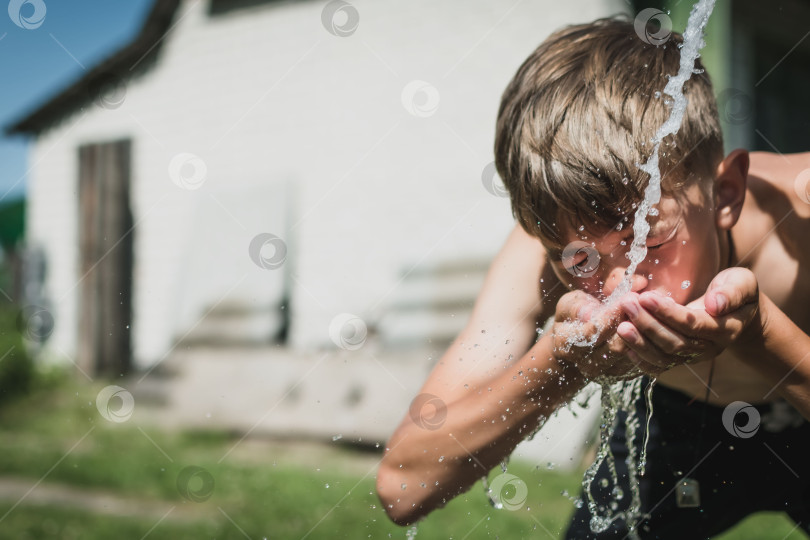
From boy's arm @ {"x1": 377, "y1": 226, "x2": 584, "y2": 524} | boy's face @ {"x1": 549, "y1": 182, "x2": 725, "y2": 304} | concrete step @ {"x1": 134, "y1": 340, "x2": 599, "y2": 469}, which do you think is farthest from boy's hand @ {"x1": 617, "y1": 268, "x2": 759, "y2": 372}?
concrete step @ {"x1": 134, "y1": 340, "x2": 599, "y2": 469}

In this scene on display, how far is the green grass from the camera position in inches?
142

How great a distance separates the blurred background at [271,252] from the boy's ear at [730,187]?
6.72 ft

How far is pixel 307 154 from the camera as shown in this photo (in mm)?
7191

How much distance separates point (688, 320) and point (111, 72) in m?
8.42

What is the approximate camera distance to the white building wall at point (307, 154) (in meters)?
6.00

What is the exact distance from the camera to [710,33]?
5.19 metres

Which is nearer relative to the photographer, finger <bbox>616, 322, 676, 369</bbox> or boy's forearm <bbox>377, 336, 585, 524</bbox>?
finger <bbox>616, 322, 676, 369</bbox>

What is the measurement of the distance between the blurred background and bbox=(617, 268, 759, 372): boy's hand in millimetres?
2150

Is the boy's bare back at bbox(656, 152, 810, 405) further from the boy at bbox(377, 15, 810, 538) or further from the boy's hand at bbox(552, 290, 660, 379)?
the boy's hand at bbox(552, 290, 660, 379)

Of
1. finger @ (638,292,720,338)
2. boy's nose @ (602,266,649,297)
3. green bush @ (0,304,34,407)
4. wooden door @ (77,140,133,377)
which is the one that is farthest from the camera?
wooden door @ (77,140,133,377)

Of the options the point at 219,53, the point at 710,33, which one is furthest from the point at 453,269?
the point at 219,53

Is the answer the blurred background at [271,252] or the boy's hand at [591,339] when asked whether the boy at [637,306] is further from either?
the blurred background at [271,252]

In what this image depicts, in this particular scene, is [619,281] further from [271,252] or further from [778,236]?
[271,252]

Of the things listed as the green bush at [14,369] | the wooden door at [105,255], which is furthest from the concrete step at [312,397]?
→ the green bush at [14,369]
